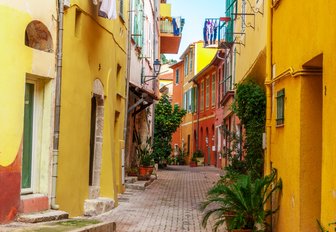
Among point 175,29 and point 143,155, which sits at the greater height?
point 175,29

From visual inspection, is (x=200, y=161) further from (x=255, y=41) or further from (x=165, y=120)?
(x=255, y=41)

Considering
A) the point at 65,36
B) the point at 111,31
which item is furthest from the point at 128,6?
the point at 65,36

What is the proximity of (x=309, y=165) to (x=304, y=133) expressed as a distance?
1.32ft

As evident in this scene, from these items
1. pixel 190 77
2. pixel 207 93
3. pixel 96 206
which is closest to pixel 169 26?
pixel 207 93

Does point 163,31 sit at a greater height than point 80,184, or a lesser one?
greater

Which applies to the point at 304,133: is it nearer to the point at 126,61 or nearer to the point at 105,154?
the point at 105,154

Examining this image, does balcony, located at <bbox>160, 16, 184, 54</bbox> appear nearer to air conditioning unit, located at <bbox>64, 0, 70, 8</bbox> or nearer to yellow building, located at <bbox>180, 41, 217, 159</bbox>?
yellow building, located at <bbox>180, 41, 217, 159</bbox>

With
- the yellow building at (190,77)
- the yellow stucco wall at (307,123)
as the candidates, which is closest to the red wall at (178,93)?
the yellow building at (190,77)

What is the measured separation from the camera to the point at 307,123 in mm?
7457

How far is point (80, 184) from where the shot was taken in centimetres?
1098

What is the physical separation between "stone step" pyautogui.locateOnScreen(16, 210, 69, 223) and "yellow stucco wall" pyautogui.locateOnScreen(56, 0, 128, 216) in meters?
0.51

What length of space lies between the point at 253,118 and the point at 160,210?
10.1 ft

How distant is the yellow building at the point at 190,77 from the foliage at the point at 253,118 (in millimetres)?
30388

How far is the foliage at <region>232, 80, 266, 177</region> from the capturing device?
1232 centimetres
